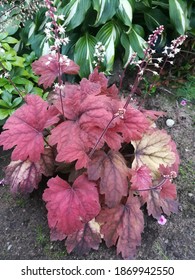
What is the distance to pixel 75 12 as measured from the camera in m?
2.29

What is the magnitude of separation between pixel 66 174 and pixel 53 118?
465 mm

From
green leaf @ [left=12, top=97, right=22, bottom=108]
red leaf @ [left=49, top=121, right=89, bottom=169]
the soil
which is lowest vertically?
the soil

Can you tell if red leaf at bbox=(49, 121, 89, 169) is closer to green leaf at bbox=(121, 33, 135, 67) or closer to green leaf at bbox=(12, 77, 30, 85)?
green leaf at bbox=(12, 77, 30, 85)

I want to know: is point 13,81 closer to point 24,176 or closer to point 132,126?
point 24,176

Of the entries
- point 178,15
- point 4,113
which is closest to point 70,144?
point 4,113

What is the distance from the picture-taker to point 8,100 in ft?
6.91

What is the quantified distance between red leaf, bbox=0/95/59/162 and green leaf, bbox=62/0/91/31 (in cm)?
86

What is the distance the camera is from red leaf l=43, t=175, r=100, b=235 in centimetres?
141

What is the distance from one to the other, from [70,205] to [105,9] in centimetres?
146

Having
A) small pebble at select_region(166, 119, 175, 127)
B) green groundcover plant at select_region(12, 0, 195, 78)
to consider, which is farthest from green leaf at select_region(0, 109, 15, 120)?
small pebble at select_region(166, 119, 175, 127)

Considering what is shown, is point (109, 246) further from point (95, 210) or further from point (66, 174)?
point (66, 174)

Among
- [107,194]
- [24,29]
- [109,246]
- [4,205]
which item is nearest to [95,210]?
[107,194]

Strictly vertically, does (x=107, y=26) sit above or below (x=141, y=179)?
above
